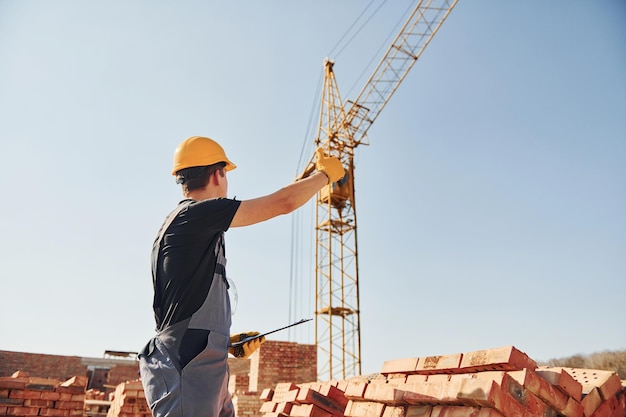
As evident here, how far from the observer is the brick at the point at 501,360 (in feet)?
8.08

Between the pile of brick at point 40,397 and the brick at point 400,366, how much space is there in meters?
4.02

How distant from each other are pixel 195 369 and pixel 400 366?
6.58ft

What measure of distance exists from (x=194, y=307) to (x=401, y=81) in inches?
895

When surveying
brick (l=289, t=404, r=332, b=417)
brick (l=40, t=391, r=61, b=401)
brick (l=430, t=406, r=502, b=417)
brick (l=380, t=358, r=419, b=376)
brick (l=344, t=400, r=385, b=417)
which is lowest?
brick (l=40, t=391, r=61, b=401)

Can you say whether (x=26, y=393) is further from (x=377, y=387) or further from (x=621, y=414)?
(x=621, y=414)

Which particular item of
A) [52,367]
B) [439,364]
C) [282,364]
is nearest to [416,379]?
[439,364]

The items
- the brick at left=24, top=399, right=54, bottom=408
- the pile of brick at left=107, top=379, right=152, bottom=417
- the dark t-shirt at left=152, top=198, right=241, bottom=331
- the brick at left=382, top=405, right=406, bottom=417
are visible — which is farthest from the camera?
the pile of brick at left=107, top=379, right=152, bottom=417

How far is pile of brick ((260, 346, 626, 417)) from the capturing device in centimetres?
202

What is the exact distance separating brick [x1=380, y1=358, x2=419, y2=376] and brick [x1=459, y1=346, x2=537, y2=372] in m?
0.50

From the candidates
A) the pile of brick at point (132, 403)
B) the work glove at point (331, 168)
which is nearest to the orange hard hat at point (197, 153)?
the work glove at point (331, 168)

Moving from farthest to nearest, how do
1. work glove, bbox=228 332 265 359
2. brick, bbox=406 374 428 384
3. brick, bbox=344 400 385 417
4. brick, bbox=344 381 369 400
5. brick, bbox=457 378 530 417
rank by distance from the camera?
brick, bbox=406 374 428 384 < brick, bbox=344 381 369 400 < brick, bbox=344 400 385 417 < work glove, bbox=228 332 265 359 < brick, bbox=457 378 530 417

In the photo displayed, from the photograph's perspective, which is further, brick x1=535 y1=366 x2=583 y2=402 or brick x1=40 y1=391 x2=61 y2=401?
brick x1=40 y1=391 x2=61 y2=401

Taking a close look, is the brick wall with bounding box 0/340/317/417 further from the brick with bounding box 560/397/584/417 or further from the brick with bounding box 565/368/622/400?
the brick with bounding box 560/397/584/417

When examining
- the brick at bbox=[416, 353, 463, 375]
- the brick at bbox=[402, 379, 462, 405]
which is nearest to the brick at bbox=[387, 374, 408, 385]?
the brick at bbox=[416, 353, 463, 375]
